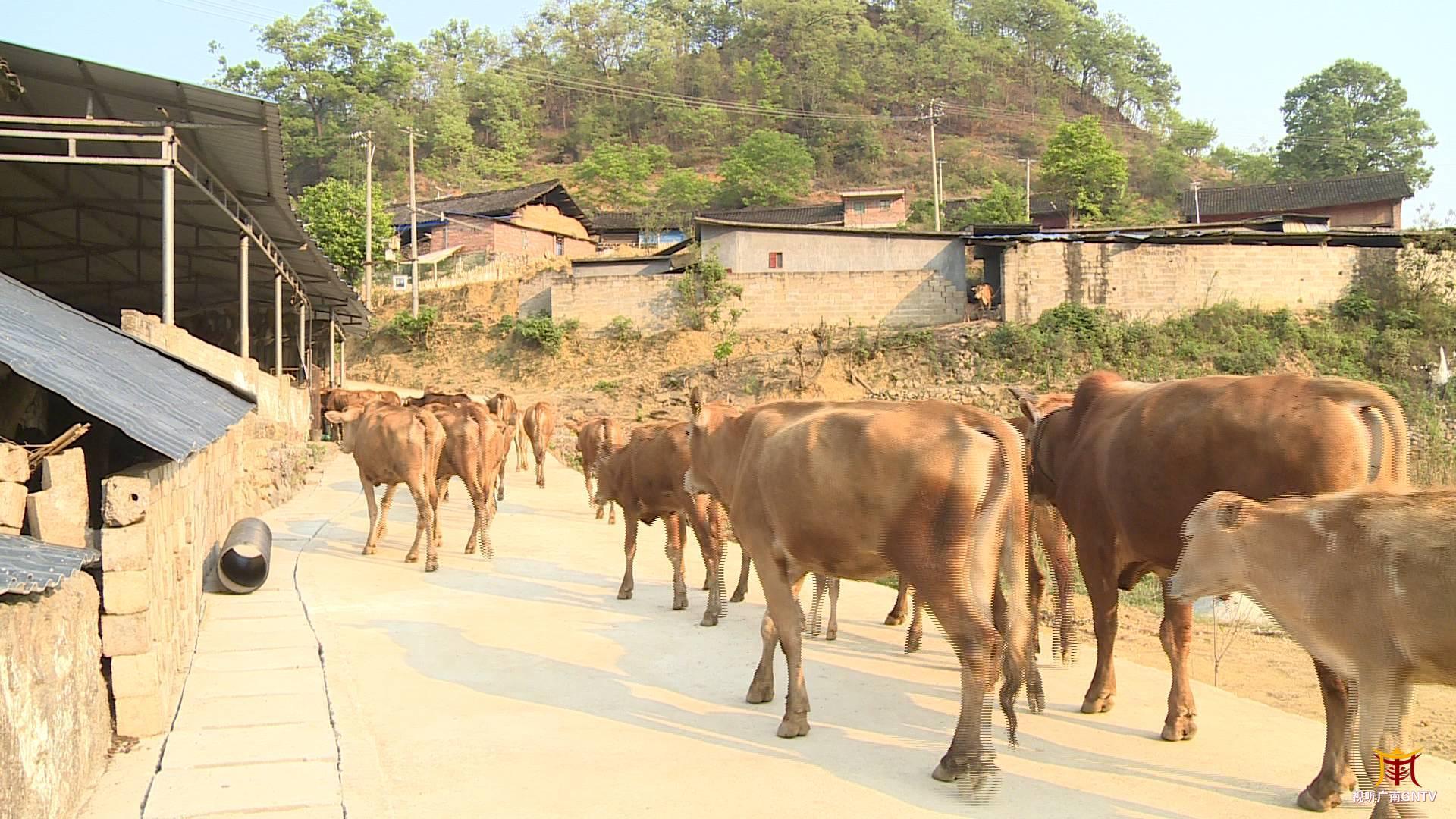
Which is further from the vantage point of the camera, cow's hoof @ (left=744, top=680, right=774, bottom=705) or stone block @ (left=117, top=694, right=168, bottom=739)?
cow's hoof @ (left=744, top=680, right=774, bottom=705)

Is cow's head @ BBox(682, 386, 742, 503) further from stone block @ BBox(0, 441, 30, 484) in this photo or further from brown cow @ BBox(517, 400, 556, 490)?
brown cow @ BBox(517, 400, 556, 490)

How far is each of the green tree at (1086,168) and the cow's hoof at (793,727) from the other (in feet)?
170

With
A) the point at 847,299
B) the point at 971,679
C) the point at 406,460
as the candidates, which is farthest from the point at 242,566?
the point at 847,299

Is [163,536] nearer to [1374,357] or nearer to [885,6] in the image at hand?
[1374,357]

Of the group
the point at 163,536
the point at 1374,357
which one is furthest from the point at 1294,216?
the point at 163,536

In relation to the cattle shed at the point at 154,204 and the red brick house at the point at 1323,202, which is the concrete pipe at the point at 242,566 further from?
the red brick house at the point at 1323,202

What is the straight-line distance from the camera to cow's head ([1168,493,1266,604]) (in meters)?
5.00

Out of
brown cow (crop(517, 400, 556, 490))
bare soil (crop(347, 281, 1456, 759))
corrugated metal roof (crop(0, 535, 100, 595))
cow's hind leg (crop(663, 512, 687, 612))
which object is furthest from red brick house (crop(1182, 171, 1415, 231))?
corrugated metal roof (crop(0, 535, 100, 595))

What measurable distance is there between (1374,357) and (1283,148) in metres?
51.3

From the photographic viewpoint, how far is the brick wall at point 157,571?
226 inches

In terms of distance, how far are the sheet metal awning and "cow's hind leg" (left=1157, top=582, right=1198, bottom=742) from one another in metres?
11.1

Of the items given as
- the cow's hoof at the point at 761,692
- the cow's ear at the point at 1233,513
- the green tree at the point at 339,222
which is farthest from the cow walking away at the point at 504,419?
the green tree at the point at 339,222

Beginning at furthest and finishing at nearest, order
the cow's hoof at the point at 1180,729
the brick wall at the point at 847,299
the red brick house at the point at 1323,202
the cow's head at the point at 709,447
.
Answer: the red brick house at the point at 1323,202 < the brick wall at the point at 847,299 < the cow's head at the point at 709,447 < the cow's hoof at the point at 1180,729

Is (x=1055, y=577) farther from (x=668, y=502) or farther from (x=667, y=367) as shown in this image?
(x=667, y=367)
